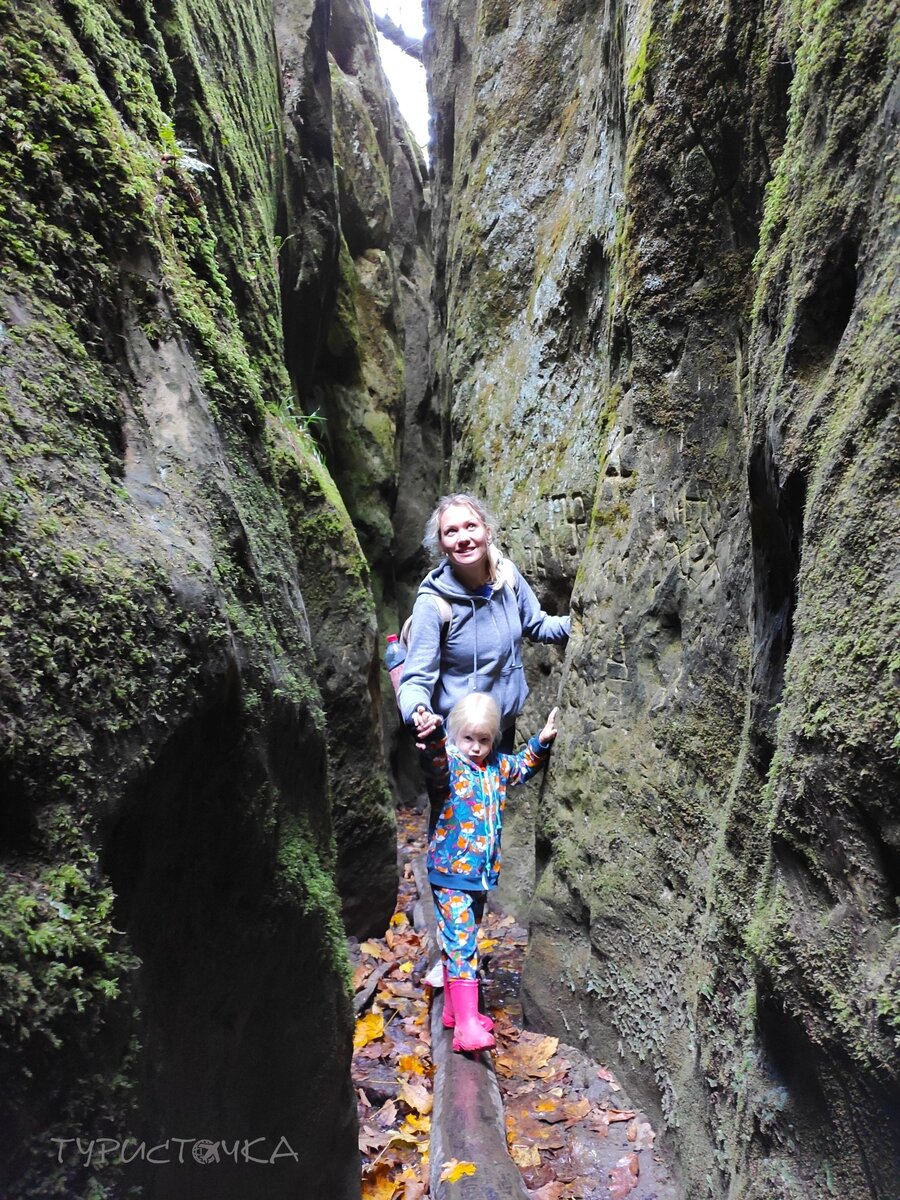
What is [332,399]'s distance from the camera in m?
8.73

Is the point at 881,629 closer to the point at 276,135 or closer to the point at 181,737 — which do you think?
the point at 181,737

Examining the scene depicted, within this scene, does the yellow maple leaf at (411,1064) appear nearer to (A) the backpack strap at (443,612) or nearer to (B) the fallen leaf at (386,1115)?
(B) the fallen leaf at (386,1115)

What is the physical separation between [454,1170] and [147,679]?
2493 mm

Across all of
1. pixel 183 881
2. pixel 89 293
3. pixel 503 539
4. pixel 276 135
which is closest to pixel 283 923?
pixel 183 881

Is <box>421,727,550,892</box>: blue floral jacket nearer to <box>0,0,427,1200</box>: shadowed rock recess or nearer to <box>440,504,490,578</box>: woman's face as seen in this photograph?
<box>440,504,490,578</box>: woman's face

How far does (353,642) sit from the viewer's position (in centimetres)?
493

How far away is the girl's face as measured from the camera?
400 cm

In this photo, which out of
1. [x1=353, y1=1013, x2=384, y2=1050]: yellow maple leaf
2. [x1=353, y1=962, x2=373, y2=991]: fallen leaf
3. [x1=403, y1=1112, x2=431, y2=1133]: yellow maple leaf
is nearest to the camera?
[x1=403, y1=1112, x2=431, y2=1133]: yellow maple leaf

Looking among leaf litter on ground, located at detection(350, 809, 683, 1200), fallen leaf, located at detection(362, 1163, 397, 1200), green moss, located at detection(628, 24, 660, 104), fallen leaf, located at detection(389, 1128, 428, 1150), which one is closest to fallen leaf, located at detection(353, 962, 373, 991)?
leaf litter on ground, located at detection(350, 809, 683, 1200)

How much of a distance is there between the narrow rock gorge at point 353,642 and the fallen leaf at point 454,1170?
40 centimetres

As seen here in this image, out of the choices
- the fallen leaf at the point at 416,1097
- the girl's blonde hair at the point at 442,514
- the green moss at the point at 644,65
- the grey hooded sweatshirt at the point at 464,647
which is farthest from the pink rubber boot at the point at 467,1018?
the green moss at the point at 644,65

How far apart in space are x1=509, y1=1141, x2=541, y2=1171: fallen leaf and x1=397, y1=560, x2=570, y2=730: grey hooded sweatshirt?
6.48 feet

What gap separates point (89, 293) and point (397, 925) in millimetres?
4936

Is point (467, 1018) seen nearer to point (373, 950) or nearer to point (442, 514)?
point (373, 950)
